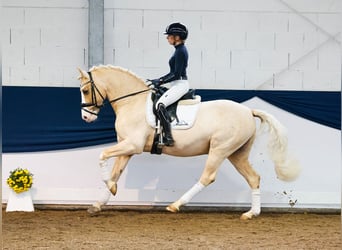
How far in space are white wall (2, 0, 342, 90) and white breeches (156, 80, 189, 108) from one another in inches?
34.9

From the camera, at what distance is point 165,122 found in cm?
542

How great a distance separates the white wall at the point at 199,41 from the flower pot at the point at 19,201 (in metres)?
1.09

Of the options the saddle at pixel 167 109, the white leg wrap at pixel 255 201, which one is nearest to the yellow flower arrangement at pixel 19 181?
the saddle at pixel 167 109

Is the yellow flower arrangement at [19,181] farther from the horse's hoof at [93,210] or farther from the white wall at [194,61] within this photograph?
the horse's hoof at [93,210]

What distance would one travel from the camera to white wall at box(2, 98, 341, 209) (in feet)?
20.5

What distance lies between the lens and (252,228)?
520 centimetres

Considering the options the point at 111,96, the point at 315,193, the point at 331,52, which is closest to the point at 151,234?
the point at 111,96

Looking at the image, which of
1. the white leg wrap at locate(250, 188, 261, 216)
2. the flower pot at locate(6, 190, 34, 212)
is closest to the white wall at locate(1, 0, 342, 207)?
the flower pot at locate(6, 190, 34, 212)

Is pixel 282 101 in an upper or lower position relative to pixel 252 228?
upper

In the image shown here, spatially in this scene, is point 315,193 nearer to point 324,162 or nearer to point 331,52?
point 324,162

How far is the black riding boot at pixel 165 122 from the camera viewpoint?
5.41 metres

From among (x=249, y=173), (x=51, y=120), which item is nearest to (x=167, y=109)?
(x=249, y=173)

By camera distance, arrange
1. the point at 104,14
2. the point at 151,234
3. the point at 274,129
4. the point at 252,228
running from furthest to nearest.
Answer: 1. the point at 104,14
2. the point at 274,129
3. the point at 252,228
4. the point at 151,234

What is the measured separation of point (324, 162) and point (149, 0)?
7.62 ft
